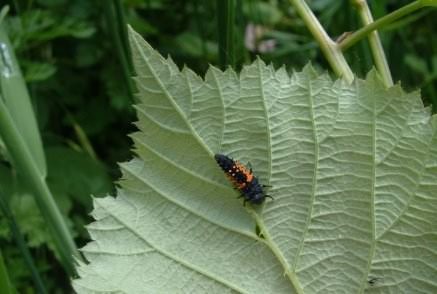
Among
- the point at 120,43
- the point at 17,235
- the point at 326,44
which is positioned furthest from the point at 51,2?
the point at 326,44

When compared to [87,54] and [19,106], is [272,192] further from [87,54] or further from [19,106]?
[87,54]

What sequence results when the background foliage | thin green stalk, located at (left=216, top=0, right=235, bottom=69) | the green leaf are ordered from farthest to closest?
the background foliage → thin green stalk, located at (left=216, top=0, right=235, bottom=69) → the green leaf

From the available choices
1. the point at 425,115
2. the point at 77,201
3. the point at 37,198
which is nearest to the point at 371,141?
the point at 425,115

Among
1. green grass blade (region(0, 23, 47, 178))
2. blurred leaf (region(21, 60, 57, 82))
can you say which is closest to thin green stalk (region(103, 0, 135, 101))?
green grass blade (region(0, 23, 47, 178))

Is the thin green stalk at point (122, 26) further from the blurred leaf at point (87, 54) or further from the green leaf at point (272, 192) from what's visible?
the blurred leaf at point (87, 54)

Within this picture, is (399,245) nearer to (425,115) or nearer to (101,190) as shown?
(425,115)

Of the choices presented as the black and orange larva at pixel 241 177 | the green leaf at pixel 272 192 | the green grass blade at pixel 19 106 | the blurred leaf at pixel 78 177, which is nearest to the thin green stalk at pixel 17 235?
the green grass blade at pixel 19 106

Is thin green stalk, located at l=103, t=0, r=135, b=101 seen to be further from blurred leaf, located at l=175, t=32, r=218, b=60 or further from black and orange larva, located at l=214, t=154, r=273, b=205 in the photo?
blurred leaf, located at l=175, t=32, r=218, b=60
